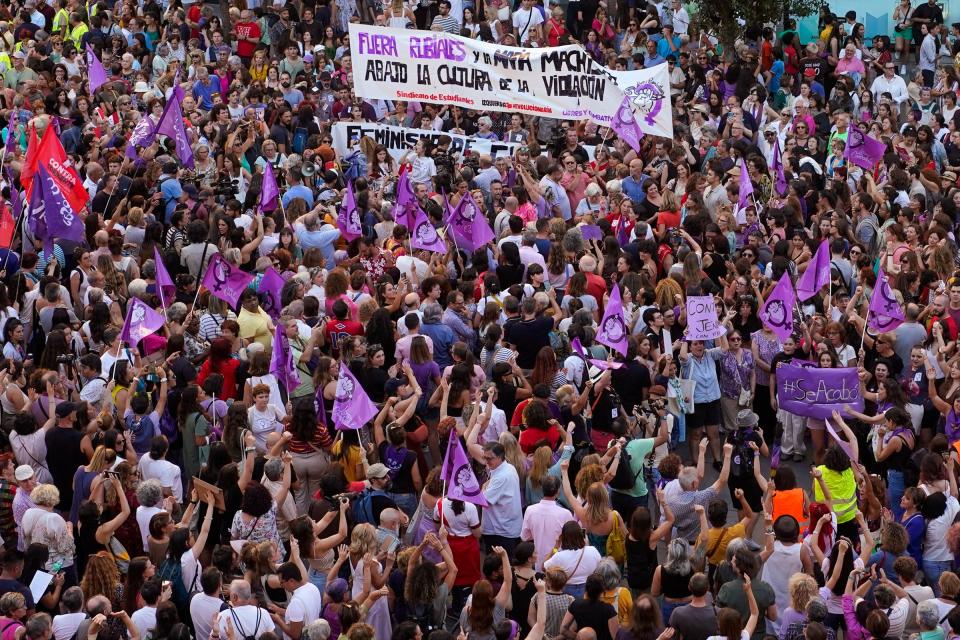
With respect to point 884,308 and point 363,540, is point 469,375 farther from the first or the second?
point 884,308

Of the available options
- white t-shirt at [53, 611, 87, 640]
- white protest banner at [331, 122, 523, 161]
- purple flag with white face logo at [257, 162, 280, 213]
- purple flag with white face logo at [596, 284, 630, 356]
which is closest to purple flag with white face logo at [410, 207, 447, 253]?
purple flag with white face logo at [257, 162, 280, 213]

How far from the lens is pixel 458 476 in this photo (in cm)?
1217

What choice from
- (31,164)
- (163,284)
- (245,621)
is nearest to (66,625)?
(245,621)

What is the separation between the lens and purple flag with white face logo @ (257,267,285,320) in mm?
16609

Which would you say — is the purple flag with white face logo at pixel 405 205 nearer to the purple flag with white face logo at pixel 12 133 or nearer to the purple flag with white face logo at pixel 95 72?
the purple flag with white face logo at pixel 12 133

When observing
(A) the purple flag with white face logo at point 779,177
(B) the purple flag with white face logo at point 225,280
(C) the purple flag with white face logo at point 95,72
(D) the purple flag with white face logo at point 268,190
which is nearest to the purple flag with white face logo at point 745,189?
(A) the purple flag with white face logo at point 779,177

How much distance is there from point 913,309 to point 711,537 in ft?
14.3

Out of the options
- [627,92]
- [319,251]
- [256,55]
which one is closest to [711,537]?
[319,251]

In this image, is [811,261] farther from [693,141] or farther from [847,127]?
[693,141]

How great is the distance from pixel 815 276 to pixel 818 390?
191 cm

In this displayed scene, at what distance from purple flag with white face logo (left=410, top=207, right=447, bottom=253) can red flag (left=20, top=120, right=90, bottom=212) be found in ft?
11.7

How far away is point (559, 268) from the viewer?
661 inches

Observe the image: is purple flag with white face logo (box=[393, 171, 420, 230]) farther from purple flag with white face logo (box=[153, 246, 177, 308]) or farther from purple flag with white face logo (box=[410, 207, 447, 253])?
purple flag with white face logo (box=[153, 246, 177, 308])

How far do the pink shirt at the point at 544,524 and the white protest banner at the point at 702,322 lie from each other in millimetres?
3293
